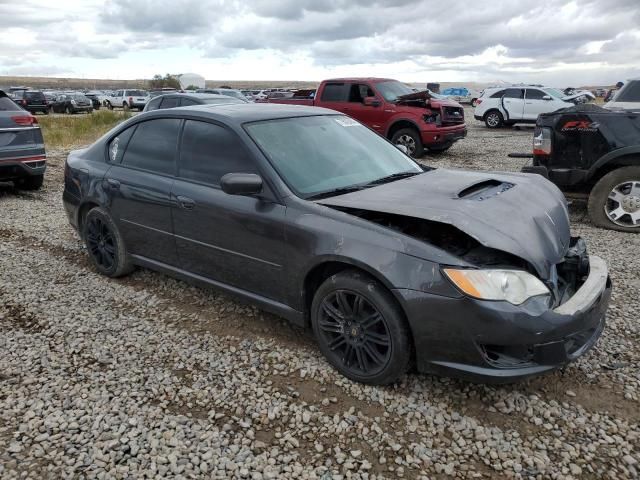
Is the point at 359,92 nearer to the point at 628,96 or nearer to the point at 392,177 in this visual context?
the point at 628,96

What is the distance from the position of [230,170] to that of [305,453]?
194 cm

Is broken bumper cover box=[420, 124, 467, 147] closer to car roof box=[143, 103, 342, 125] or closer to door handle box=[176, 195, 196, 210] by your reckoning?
car roof box=[143, 103, 342, 125]

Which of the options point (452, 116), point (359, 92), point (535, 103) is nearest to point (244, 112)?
point (359, 92)

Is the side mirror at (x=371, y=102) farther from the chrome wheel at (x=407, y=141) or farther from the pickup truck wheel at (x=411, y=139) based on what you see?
the chrome wheel at (x=407, y=141)

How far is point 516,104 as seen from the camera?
20344 mm

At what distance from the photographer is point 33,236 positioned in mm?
6238

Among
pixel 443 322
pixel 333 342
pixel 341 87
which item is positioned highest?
pixel 341 87

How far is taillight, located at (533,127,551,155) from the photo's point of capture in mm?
6160

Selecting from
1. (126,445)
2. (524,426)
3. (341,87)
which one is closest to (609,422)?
(524,426)

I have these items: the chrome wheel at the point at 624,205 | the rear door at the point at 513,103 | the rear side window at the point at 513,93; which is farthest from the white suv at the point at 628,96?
the rear side window at the point at 513,93

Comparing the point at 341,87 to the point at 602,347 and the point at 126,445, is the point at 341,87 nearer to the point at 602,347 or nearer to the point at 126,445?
the point at 602,347

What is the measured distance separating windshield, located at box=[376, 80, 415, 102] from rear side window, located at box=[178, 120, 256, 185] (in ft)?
29.9

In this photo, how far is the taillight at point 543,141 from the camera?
6.16 metres

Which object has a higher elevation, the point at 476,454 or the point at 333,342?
the point at 333,342
